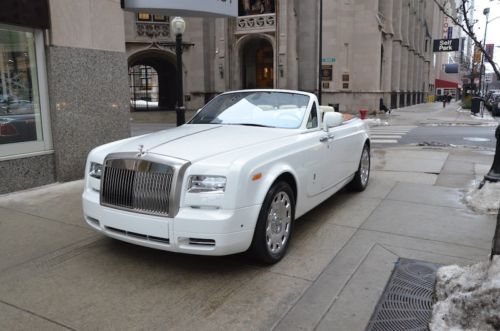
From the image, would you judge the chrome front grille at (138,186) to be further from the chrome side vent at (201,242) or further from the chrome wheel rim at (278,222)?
the chrome wheel rim at (278,222)

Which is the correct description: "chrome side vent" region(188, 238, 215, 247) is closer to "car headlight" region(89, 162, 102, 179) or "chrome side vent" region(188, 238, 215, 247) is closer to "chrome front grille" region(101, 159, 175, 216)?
"chrome front grille" region(101, 159, 175, 216)

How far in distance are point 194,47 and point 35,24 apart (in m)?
28.0

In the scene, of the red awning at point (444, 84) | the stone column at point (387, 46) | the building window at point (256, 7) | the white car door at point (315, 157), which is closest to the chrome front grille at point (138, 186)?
the white car door at point (315, 157)

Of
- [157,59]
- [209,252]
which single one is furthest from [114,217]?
[157,59]

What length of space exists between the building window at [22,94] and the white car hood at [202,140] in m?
3.48

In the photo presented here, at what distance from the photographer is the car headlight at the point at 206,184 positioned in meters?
3.89

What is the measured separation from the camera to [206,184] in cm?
391

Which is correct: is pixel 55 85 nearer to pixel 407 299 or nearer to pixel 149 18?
pixel 407 299

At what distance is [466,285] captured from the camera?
3.28 metres

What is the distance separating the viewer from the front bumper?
3.84 metres

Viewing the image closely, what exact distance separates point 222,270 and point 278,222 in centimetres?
72

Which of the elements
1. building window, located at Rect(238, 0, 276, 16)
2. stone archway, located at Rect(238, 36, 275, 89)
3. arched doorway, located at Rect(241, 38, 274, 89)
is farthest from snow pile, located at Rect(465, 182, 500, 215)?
arched doorway, located at Rect(241, 38, 274, 89)

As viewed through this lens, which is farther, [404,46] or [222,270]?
[404,46]

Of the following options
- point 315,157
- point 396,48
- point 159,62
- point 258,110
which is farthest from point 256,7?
point 315,157
